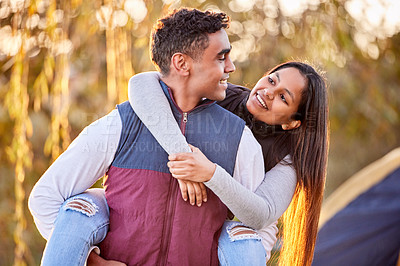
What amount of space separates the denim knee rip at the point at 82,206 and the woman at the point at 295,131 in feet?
1.84

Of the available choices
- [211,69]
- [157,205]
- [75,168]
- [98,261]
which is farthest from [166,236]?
[211,69]

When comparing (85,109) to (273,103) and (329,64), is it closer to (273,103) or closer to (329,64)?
(329,64)

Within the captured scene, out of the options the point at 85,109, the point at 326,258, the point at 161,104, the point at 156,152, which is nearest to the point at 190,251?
the point at 156,152

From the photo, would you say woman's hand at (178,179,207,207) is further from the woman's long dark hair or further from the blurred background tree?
the blurred background tree

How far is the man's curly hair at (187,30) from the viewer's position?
5.46 feet

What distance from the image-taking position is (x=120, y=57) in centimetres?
233

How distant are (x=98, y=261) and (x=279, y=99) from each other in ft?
2.60

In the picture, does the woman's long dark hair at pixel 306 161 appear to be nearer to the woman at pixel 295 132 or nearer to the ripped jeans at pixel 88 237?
the woman at pixel 295 132

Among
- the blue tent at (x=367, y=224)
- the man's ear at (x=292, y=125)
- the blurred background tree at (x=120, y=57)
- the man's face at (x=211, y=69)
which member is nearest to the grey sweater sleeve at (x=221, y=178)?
the man's face at (x=211, y=69)

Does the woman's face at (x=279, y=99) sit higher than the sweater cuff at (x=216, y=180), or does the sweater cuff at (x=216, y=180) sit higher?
the woman's face at (x=279, y=99)

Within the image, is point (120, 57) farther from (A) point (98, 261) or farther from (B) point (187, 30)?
(A) point (98, 261)

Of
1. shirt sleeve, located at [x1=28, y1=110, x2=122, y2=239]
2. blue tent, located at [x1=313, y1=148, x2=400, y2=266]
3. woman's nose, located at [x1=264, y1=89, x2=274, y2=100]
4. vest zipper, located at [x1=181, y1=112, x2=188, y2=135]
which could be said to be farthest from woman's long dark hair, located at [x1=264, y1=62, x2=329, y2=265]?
blue tent, located at [x1=313, y1=148, x2=400, y2=266]

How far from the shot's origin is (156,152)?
1616 mm

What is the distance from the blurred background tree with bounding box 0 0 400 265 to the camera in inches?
91.4
